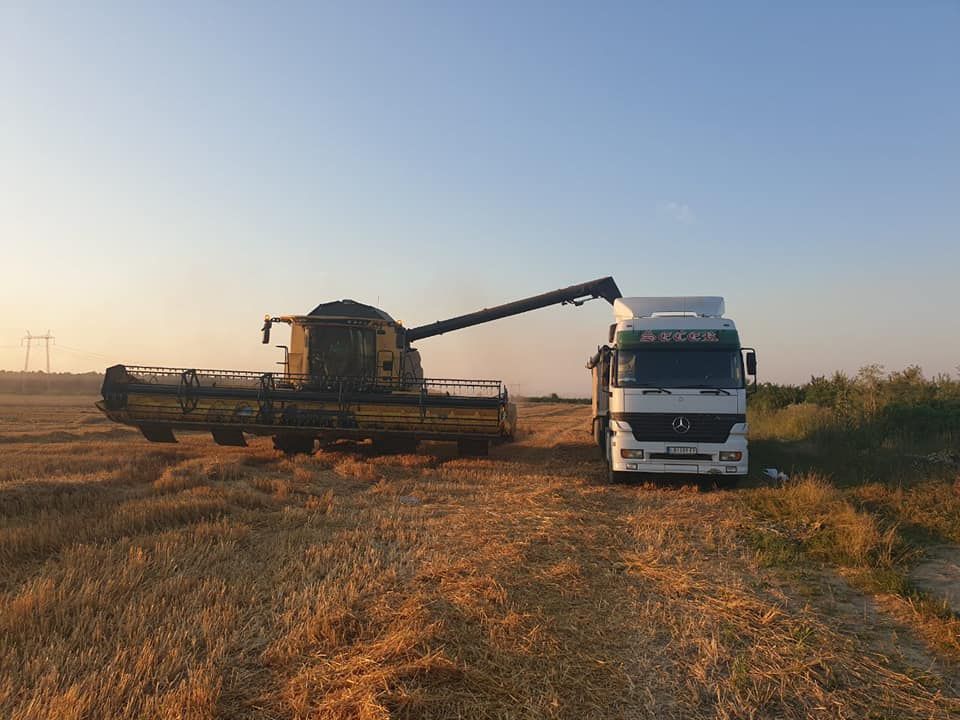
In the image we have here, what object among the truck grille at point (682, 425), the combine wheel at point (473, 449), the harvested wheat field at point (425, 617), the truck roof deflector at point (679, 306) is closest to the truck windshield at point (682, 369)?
the truck grille at point (682, 425)

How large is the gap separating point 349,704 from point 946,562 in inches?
265

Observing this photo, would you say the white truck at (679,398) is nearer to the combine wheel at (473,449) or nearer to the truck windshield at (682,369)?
the truck windshield at (682,369)

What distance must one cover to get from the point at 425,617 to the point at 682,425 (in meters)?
7.98

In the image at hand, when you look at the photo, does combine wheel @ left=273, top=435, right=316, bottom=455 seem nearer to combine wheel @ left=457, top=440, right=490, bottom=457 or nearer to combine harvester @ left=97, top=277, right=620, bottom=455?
combine harvester @ left=97, top=277, right=620, bottom=455

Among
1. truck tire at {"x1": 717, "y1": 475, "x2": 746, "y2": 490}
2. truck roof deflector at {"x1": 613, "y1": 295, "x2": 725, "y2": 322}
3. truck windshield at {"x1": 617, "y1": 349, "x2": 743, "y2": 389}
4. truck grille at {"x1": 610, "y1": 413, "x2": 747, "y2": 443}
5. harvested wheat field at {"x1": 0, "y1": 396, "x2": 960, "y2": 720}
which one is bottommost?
truck tire at {"x1": 717, "y1": 475, "x2": 746, "y2": 490}

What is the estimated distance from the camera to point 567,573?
5.63 metres

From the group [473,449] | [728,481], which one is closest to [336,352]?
[473,449]

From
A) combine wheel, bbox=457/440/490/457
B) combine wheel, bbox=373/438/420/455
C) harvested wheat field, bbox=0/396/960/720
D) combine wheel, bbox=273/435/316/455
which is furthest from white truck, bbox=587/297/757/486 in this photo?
combine wheel, bbox=273/435/316/455

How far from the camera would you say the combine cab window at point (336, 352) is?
15.1 m

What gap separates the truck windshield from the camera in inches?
442

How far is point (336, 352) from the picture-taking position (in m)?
15.2

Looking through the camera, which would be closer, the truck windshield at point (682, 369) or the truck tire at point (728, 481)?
the truck windshield at point (682, 369)

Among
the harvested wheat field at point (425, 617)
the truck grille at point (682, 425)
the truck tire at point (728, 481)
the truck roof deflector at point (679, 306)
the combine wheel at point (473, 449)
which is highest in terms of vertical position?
the truck roof deflector at point (679, 306)

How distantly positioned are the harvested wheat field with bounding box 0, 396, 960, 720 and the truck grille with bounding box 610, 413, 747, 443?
2.32 m
